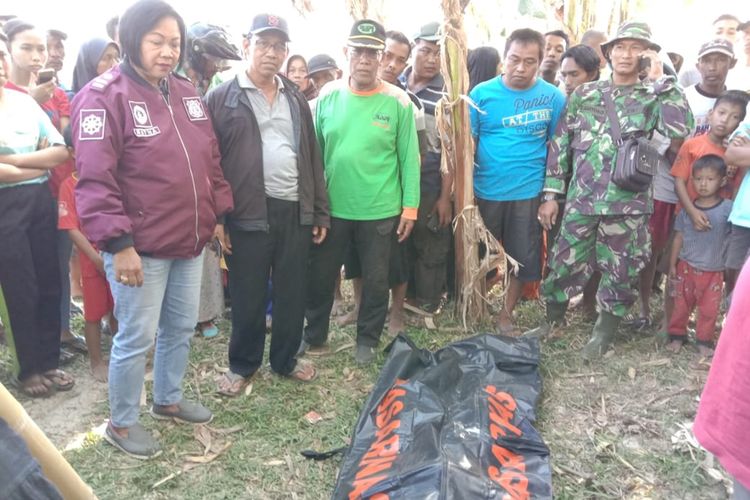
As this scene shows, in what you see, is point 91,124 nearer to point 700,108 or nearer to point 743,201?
point 743,201

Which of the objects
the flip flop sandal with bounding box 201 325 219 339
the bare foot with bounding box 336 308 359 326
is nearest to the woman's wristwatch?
the bare foot with bounding box 336 308 359 326

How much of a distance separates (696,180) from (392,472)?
2.81m

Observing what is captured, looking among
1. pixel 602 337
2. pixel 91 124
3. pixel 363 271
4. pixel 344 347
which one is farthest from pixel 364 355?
pixel 91 124

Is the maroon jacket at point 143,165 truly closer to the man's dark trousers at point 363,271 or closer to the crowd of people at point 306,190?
the crowd of people at point 306,190

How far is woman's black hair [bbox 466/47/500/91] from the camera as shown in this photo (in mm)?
4625

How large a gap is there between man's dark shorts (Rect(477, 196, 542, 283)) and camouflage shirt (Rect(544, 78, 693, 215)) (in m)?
0.29

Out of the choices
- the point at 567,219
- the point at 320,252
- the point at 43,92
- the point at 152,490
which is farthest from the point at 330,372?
the point at 43,92

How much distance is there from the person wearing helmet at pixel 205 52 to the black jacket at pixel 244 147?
1028 millimetres

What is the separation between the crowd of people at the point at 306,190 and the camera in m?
2.52

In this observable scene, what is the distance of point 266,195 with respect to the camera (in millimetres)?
3109

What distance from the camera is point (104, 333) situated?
4105 millimetres

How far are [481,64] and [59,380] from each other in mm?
3806

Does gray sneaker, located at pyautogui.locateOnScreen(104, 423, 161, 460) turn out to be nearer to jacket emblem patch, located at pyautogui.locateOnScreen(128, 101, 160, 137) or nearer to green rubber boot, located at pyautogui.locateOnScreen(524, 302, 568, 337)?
jacket emblem patch, located at pyautogui.locateOnScreen(128, 101, 160, 137)

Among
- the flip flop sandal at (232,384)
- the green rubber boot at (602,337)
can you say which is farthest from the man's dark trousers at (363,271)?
the green rubber boot at (602,337)
